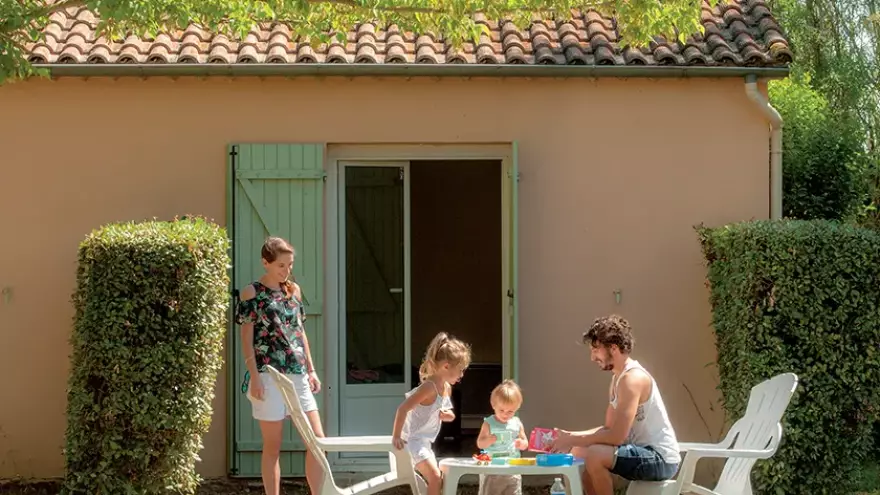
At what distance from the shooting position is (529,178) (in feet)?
27.3

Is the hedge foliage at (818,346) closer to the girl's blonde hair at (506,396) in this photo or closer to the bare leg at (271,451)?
the girl's blonde hair at (506,396)

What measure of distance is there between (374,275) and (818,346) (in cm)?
316

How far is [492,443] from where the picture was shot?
5918 millimetres

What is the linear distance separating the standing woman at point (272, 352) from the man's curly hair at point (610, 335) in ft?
5.45

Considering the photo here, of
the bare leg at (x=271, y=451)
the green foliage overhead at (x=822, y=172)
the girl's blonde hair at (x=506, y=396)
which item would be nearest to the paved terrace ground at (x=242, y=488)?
the bare leg at (x=271, y=451)

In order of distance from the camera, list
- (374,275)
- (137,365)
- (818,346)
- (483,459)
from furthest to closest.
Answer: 1. (374,275)
2. (818,346)
3. (137,365)
4. (483,459)

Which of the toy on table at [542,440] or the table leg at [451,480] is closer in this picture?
the table leg at [451,480]

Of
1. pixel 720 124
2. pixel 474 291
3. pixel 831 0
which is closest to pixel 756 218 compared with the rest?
pixel 720 124

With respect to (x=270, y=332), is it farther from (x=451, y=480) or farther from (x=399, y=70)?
(x=399, y=70)

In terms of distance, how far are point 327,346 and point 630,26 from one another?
3010 mm

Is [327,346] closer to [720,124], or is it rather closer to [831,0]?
[720,124]

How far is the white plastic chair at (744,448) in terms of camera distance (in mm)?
5828

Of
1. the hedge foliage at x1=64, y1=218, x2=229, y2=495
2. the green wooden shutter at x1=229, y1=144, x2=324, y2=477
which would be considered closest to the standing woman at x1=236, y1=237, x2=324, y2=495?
the hedge foliage at x1=64, y1=218, x2=229, y2=495

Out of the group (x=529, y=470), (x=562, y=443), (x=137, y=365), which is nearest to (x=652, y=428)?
(x=562, y=443)
